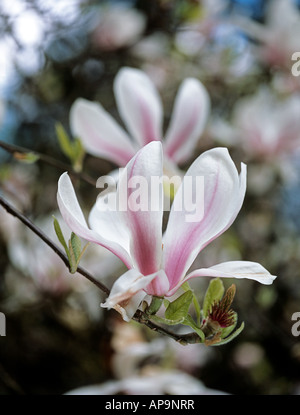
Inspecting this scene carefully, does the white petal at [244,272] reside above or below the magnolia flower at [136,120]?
below

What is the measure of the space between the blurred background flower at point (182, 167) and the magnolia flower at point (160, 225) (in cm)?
52

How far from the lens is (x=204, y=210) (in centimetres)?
40

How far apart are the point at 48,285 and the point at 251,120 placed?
0.61 metres

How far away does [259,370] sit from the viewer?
128 centimetres

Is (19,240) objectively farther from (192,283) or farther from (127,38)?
(127,38)

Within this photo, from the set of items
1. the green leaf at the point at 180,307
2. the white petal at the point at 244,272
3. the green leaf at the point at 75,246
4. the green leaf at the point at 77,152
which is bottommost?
the green leaf at the point at 180,307

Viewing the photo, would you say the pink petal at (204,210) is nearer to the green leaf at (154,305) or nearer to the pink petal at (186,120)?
the green leaf at (154,305)

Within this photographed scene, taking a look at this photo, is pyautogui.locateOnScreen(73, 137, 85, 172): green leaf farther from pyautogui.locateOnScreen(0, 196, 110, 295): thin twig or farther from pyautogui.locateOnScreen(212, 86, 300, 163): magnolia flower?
pyautogui.locateOnScreen(212, 86, 300, 163): magnolia flower

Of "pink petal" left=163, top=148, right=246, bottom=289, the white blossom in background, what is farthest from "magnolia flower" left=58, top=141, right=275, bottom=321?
the white blossom in background

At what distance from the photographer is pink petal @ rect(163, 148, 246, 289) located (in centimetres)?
39

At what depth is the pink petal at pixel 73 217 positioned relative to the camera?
0.37 metres

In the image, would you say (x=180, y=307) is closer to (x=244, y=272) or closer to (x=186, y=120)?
(x=244, y=272)

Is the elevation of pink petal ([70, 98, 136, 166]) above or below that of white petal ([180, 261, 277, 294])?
above

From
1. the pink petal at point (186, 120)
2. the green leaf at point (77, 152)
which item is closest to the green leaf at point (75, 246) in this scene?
the green leaf at point (77, 152)
